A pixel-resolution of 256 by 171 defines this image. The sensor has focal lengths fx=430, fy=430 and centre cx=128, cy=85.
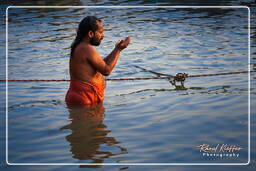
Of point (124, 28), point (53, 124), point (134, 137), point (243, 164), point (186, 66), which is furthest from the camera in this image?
point (124, 28)

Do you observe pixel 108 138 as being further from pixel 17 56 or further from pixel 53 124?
pixel 17 56

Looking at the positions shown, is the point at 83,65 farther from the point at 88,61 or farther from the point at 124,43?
the point at 124,43

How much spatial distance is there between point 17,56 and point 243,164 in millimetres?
7258

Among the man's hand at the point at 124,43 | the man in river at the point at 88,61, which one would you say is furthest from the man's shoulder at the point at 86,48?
the man's hand at the point at 124,43

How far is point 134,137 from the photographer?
4750 mm

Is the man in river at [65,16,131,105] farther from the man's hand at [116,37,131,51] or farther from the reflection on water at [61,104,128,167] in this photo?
the reflection on water at [61,104,128,167]

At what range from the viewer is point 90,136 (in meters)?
4.84

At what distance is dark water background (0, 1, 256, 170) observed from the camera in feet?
14.3

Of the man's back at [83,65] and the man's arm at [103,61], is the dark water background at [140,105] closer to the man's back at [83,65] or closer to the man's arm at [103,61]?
the man's back at [83,65]

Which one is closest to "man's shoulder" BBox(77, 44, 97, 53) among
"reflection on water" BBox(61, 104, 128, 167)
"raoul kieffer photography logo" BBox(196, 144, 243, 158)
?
"reflection on water" BBox(61, 104, 128, 167)

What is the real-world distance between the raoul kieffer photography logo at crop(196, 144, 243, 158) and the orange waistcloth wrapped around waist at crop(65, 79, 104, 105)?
6.22ft

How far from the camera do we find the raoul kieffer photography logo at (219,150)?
419 centimetres

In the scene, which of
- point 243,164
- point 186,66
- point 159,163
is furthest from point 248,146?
point 186,66

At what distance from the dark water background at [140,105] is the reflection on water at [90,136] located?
11 mm
